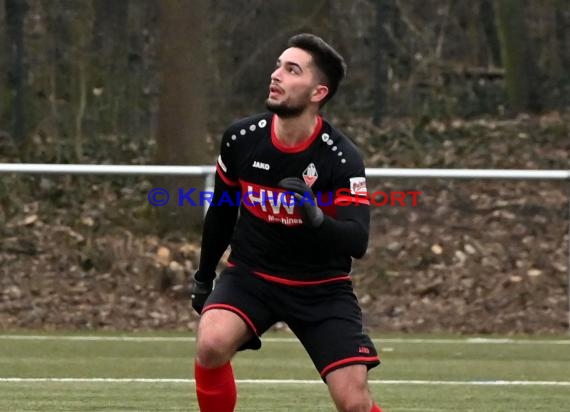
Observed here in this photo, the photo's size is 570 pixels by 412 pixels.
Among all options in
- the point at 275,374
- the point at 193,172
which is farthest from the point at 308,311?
the point at 193,172

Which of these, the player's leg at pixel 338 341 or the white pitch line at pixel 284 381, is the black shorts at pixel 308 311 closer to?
the player's leg at pixel 338 341

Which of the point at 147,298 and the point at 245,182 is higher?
the point at 245,182

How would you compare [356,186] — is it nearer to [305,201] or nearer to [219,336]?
[305,201]

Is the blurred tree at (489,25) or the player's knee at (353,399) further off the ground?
the player's knee at (353,399)

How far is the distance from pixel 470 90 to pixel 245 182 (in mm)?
13199

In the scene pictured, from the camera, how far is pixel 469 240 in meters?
14.8

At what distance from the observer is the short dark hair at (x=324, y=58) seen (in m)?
6.28

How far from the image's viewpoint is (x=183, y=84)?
15273mm

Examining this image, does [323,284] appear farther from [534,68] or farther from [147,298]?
[534,68]

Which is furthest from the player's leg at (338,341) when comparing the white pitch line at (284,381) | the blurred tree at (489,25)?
the blurred tree at (489,25)

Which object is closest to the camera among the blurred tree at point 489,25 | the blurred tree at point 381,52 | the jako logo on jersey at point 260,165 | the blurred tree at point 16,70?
the jako logo on jersey at point 260,165

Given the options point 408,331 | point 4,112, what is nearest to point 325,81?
point 408,331

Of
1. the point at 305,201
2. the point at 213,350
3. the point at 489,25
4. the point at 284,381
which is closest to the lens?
the point at 305,201

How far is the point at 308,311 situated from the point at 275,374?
145 inches
